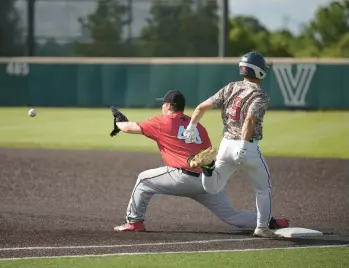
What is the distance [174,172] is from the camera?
951 centimetres

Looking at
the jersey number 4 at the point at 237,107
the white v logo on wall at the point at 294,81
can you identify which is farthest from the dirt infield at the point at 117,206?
the white v logo on wall at the point at 294,81

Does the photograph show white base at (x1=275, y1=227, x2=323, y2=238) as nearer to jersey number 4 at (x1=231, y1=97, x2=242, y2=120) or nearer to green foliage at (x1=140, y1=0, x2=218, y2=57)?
jersey number 4 at (x1=231, y1=97, x2=242, y2=120)

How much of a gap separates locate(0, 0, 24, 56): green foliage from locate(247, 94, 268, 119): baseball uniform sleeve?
30726 mm

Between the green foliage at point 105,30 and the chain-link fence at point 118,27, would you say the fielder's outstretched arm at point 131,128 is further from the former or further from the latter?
the green foliage at point 105,30

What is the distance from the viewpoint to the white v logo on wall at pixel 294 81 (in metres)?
28.9

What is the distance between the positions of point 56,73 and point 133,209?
861 inches

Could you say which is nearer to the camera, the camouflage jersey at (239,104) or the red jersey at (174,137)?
the camouflage jersey at (239,104)

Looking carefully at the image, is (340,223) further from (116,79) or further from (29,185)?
(116,79)

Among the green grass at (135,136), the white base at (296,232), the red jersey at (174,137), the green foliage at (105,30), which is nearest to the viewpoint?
the white base at (296,232)

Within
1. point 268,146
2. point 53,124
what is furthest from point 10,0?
point 268,146

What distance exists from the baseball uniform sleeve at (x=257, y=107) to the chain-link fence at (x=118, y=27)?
29659 mm

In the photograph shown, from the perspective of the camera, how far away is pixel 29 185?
531 inches

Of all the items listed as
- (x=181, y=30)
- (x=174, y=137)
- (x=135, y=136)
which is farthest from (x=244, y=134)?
(x=181, y=30)

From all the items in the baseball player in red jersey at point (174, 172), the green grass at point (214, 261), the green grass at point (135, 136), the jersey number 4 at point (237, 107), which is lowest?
the green grass at point (135, 136)
